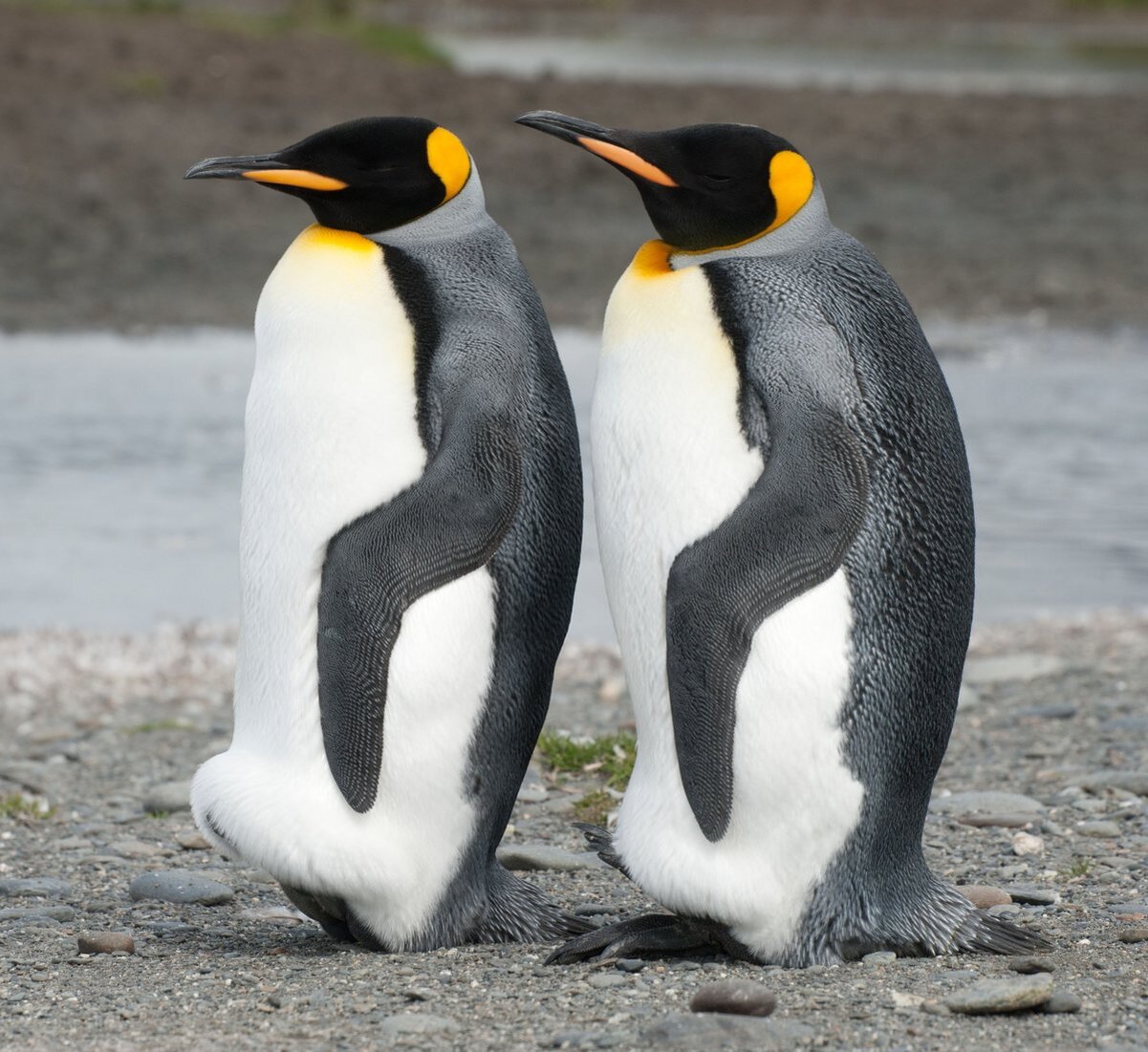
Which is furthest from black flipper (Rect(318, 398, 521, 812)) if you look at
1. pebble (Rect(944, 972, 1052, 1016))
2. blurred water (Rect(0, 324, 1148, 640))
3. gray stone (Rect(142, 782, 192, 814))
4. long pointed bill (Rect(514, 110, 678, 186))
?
blurred water (Rect(0, 324, 1148, 640))

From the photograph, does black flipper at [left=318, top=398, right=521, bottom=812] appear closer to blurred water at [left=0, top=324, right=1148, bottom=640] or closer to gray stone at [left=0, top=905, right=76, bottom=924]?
gray stone at [left=0, top=905, right=76, bottom=924]

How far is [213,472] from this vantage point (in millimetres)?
9250

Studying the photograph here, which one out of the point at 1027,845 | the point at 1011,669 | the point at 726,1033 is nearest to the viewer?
the point at 726,1033

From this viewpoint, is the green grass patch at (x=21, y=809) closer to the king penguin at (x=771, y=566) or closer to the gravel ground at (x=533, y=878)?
the gravel ground at (x=533, y=878)

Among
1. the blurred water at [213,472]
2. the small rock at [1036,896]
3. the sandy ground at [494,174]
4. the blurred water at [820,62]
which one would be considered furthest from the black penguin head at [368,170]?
the blurred water at [820,62]

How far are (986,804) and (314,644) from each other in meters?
1.90

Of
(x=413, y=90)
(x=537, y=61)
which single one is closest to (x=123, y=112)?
(x=413, y=90)

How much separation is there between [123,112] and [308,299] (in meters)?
15.3

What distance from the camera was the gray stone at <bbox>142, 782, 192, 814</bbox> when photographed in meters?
4.86

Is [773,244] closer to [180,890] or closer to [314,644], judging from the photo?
[314,644]

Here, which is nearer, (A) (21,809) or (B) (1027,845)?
(B) (1027,845)

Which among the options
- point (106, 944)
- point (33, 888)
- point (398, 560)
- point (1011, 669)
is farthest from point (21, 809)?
point (1011, 669)

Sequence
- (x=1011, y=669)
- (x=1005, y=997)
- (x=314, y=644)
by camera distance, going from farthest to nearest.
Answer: (x=1011, y=669) < (x=314, y=644) < (x=1005, y=997)

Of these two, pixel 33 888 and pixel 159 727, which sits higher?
pixel 33 888
